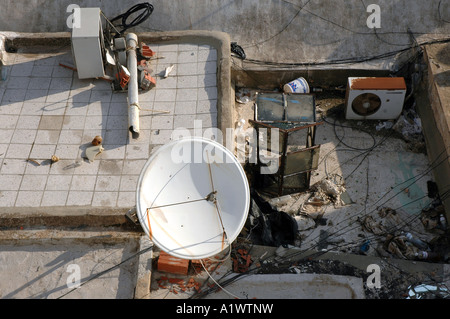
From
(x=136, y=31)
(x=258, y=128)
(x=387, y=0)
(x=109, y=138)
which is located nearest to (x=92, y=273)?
(x=109, y=138)

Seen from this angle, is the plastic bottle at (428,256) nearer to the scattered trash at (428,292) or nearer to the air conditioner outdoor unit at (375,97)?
the scattered trash at (428,292)

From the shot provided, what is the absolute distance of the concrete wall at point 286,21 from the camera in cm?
1680

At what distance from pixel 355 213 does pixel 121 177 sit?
5697mm

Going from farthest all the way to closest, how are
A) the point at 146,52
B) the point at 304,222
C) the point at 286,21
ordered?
1. the point at 286,21
2. the point at 146,52
3. the point at 304,222

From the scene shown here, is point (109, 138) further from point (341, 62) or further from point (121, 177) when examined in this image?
point (341, 62)

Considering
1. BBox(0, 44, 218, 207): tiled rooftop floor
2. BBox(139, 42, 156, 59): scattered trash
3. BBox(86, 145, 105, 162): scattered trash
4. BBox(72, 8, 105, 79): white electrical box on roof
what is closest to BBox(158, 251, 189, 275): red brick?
BBox(0, 44, 218, 207): tiled rooftop floor

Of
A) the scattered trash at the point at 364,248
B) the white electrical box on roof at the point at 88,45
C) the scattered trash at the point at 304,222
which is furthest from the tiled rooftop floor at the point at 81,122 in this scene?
the scattered trash at the point at 364,248

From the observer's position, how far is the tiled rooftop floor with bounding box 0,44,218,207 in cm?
1250

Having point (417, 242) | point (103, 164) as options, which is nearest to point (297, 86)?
point (417, 242)

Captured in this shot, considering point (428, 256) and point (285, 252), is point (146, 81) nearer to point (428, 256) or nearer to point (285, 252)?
point (285, 252)

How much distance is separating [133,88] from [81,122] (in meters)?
1.49

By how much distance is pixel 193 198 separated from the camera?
10.3 metres

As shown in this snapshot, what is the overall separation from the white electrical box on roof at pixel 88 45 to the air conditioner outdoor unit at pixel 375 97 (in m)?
6.62

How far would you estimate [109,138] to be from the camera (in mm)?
13477
